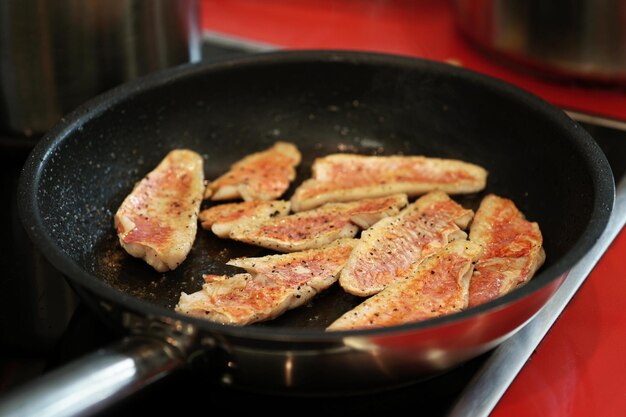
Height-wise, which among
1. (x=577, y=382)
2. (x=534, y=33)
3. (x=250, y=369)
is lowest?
(x=577, y=382)

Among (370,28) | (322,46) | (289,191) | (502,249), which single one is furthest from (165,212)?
(370,28)

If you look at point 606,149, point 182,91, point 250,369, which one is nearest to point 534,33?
point 606,149

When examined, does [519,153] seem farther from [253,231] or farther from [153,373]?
[153,373]

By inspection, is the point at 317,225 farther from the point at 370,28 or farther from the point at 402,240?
the point at 370,28

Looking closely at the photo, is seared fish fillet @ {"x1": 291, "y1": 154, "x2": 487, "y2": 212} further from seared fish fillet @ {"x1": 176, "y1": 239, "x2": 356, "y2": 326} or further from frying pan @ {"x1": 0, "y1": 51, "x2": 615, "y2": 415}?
seared fish fillet @ {"x1": 176, "y1": 239, "x2": 356, "y2": 326}

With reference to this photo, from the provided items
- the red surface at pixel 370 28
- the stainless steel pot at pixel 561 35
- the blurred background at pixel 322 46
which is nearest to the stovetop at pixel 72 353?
the blurred background at pixel 322 46

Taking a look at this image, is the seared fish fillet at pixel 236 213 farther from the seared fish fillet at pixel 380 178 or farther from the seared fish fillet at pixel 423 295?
the seared fish fillet at pixel 423 295

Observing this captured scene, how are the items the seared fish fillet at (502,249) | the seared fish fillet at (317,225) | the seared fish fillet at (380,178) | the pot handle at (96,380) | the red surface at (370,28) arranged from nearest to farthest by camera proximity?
the pot handle at (96,380) < the seared fish fillet at (502,249) < the seared fish fillet at (317,225) < the seared fish fillet at (380,178) < the red surface at (370,28)
